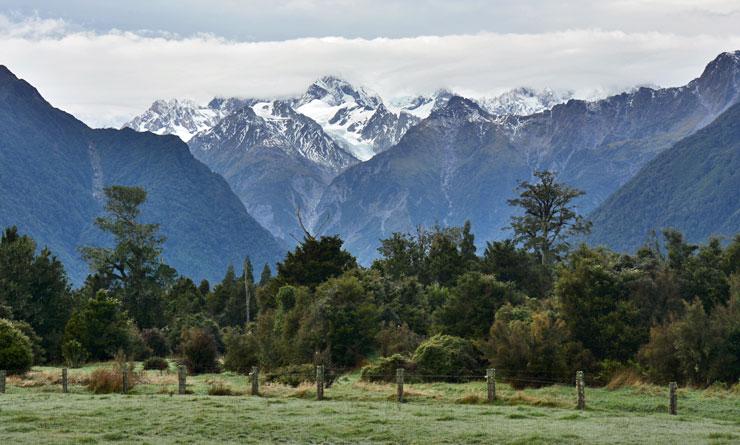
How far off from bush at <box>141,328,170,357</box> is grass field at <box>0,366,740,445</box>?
34.7 meters

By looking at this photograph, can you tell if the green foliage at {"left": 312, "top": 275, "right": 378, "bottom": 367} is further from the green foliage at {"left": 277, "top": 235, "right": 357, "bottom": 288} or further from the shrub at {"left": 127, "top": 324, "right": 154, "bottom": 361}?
the shrub at {"left": 127, "top": 324, "right": 154, "bottom": 361}

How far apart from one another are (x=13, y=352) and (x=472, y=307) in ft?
85.9

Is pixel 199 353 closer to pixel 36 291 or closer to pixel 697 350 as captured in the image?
pixel 36 291

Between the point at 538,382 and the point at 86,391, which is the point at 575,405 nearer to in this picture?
the point at 538,382

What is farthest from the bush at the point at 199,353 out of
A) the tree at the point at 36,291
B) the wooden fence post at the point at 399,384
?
the wooden fence post at the point at 399,384

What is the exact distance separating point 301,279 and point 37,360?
20.4 metres

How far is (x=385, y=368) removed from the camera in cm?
4581

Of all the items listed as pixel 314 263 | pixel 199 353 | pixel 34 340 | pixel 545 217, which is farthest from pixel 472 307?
pixel 34 340

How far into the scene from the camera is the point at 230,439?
24.3 m

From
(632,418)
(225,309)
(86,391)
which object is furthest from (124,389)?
(225,309)

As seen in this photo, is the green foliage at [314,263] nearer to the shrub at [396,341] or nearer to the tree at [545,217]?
the shrub at [396,341]

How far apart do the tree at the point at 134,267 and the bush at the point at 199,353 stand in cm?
2704

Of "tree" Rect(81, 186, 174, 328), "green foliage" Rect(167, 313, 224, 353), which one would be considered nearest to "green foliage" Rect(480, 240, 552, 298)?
Result: "green foliage" Rect(167, 313, 224, 353)

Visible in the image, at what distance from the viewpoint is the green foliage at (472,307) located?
56.0 m
